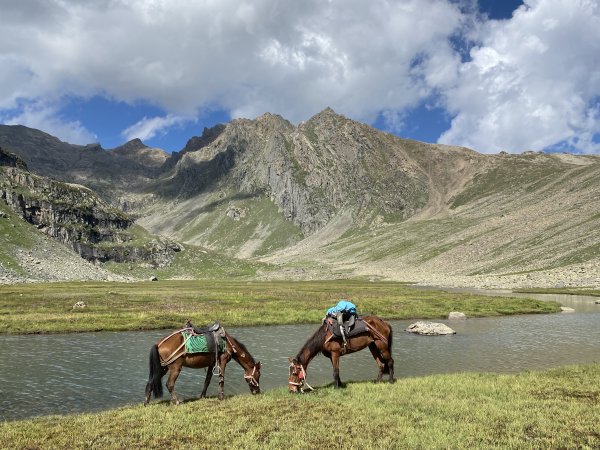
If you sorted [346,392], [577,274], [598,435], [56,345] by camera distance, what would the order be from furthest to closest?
1. [577,274]
2. [56,345]
3. [346,392]
4. [598,435]

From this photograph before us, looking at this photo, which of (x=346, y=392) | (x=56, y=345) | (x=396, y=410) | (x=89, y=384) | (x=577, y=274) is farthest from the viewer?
→ (x=577, y=274)

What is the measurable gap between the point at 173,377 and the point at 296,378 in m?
5.47

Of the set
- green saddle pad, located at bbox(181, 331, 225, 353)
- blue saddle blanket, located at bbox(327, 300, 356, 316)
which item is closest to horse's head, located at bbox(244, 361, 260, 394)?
green saddle pad, located at bbox(181, 331, 225, 353)

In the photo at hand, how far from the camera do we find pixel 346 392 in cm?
1991

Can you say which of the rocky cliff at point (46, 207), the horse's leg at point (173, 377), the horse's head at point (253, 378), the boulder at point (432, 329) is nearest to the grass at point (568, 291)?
the boulder at point (432, 329)

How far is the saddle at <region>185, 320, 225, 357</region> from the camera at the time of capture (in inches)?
772

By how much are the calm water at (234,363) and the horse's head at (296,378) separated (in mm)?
3291

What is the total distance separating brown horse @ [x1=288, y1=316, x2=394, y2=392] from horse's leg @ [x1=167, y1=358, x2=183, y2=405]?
197 inches

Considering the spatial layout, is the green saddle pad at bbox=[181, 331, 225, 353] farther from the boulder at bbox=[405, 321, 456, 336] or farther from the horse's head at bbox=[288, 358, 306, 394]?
the boulder at bbox=[405, 321, 456, 336]

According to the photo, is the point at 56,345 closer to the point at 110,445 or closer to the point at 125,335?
the point at 125,335

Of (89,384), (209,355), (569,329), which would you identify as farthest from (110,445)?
(569,329)

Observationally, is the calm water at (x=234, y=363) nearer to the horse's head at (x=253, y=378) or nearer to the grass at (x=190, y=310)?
the horse's head at (x=253, y=378)

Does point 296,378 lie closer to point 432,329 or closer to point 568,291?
point 432,329

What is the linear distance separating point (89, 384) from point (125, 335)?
18713 millimetres
